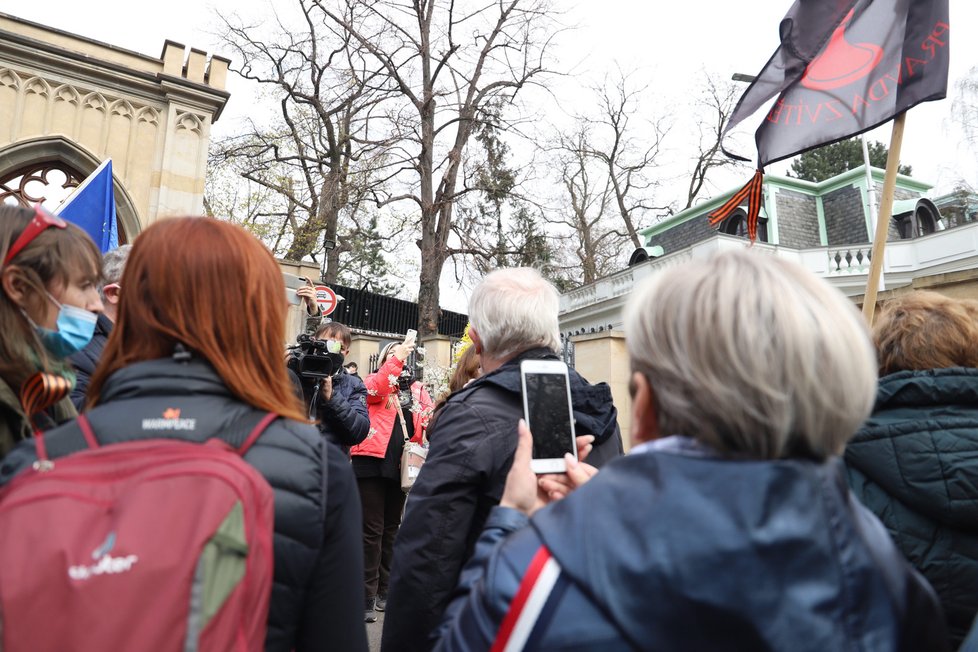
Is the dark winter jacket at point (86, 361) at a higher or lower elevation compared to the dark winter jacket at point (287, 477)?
higher

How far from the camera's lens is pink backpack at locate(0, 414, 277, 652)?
3.19 ft

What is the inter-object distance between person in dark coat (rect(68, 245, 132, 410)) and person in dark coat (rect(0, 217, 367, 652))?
3.13 ft

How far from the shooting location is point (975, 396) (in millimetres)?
1872

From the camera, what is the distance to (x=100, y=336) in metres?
Answer: 2.79

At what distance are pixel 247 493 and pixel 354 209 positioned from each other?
874 inches

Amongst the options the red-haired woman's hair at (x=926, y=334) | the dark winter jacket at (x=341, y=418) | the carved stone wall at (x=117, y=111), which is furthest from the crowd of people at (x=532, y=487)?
the carved stone wall at (x=117, y=111)

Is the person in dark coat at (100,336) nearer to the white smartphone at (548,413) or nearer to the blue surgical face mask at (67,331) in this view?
the blue surgical face mask at (67,331)

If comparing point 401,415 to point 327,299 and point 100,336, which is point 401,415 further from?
point 327,299

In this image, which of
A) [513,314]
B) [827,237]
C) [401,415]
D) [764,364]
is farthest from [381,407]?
A: [827,237]

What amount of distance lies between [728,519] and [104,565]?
92cm

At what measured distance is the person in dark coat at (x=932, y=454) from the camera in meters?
1.78

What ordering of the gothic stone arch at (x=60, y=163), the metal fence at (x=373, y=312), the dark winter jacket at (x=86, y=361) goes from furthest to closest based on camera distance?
the metal fence at (x=373, y=312) < the gothic stone arch at (x=60, y=163) < the dark winter jacket at (x=86, y=361)

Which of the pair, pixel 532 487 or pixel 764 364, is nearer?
pixel 764 364

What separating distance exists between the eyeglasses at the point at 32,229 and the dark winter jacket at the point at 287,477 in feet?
2.11
